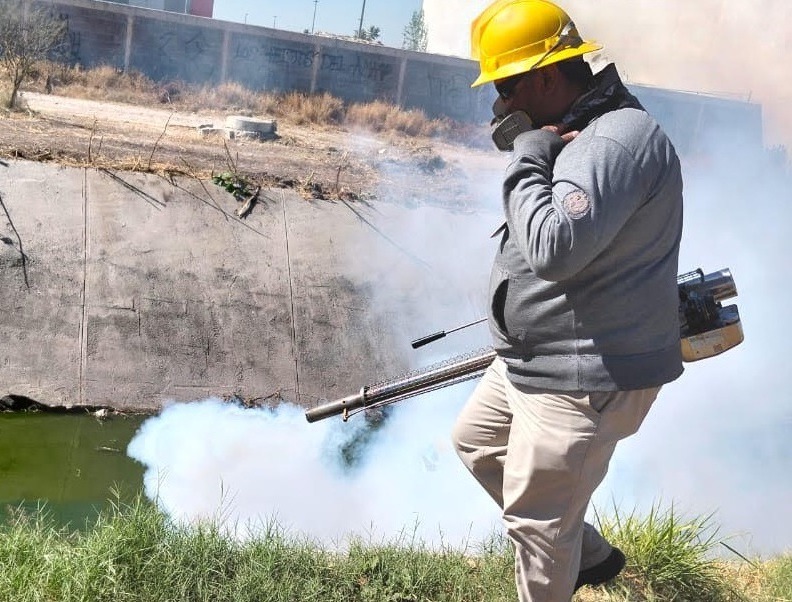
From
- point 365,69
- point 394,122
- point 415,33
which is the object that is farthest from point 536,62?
point 415,33

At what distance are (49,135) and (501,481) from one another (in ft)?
29.8

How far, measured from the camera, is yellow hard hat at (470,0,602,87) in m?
2.54

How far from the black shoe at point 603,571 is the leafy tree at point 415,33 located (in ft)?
156

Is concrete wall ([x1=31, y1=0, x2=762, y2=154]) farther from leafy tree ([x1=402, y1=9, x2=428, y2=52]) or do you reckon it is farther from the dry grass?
leafy tree ([x1=402, y1=9, x2=428, y2=52])

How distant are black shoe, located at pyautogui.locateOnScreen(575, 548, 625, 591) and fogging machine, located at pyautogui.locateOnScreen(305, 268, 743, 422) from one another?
79 cm

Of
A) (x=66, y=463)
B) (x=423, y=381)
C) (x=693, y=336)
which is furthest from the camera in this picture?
(x=66, y=463)

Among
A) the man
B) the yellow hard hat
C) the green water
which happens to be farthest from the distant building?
the man

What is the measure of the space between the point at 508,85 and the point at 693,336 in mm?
1121

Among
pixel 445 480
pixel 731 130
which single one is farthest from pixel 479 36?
pixel 731 130

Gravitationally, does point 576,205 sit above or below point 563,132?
below

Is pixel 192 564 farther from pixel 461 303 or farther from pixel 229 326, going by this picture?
pixel 461 303

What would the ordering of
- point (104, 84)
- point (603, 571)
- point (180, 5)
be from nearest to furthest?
point (603, 571), point (104, 84), point (180, 5)

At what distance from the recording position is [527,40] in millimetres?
2553

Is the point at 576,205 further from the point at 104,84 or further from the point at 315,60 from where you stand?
the point at 315,60
